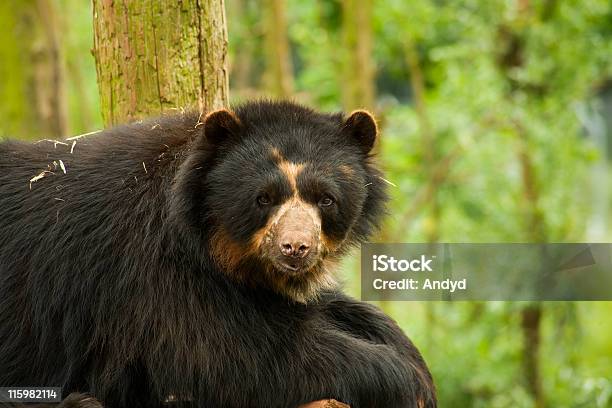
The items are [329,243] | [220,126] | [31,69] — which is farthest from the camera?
[31,69]

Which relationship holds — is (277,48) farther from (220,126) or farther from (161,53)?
(220,126)

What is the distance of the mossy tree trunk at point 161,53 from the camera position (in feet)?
17.2

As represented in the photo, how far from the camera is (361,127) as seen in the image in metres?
4.62

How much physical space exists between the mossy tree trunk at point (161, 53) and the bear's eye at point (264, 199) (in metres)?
1.26

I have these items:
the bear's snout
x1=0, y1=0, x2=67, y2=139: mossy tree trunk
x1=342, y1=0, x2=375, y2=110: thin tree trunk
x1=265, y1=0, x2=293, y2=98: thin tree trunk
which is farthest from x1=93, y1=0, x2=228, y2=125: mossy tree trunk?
x1=265, y1=0, x2=293, y2=98: thin tree trunk

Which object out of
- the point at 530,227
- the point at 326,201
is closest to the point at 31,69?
the point at 530,227

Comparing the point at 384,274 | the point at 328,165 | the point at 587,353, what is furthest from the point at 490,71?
the point at 328,165

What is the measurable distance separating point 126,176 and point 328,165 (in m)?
0.90

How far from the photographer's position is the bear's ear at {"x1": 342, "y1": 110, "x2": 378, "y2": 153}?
4.61m

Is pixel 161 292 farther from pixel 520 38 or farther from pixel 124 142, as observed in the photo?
pixel 520 38

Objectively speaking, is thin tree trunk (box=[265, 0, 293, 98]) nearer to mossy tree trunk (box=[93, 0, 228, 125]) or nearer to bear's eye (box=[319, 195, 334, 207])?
mossy tree trunk (box=[93, 0, 228, 125])

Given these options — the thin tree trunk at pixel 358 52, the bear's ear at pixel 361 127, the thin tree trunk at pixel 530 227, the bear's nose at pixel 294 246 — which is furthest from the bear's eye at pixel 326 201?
the thin tree trunk at pixel 530 227

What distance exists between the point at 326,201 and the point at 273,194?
0.24 metres

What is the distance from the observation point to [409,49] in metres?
12.6
